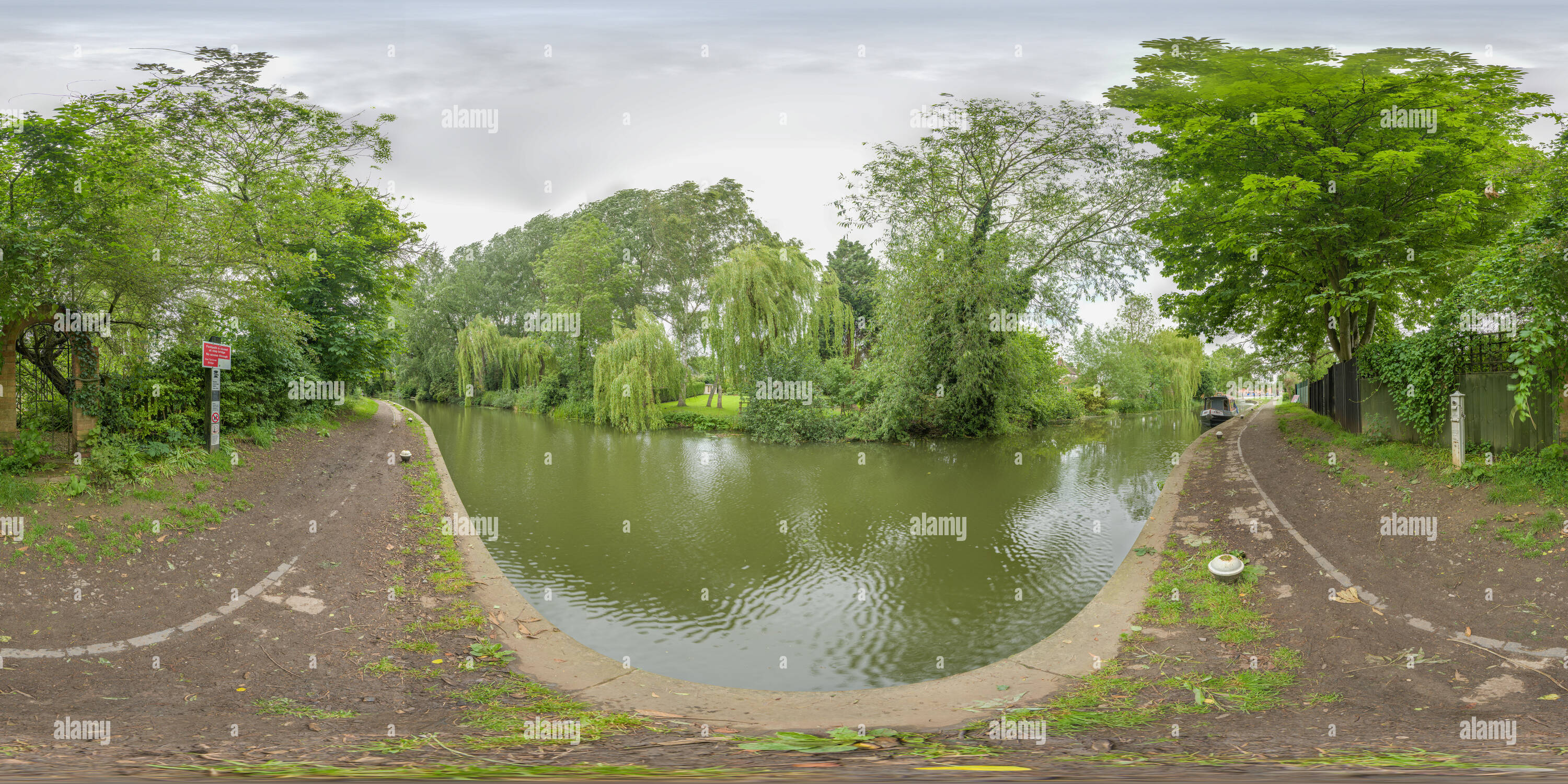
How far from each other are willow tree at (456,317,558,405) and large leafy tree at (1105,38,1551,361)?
107 ft

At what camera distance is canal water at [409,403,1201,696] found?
675 cm

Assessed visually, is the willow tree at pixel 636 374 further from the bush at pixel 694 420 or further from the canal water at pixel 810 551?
the canal water at pixel 810 551

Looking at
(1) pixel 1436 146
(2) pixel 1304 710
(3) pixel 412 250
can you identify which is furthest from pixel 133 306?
(1) pixel 1436 146

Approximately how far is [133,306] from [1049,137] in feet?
80.3

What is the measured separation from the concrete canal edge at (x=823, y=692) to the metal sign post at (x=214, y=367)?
7.96 m

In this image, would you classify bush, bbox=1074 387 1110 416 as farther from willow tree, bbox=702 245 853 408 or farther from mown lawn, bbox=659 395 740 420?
willow tree, bbox=702 245 853 408

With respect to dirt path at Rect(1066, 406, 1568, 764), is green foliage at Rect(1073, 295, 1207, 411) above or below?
above

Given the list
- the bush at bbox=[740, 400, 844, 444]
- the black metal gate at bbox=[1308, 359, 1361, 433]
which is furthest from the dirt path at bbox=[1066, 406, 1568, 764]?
the bush at bbox=[740, 400, 844, 444]

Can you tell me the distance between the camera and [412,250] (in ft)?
75.0

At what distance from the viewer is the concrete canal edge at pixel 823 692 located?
16.7 ft

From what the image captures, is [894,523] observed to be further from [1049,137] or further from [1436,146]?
[1049,137]

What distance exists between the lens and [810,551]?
10227 mm

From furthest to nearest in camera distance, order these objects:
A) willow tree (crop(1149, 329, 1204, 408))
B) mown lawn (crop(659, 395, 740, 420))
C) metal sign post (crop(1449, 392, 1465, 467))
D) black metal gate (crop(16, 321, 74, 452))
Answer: willow tree (crop(1149, 329, 1204, 408)) → mown lawn (crop(659, 395, 740, 420)) → black metal gate (crop(16, 321, 74, 452)) → metal sign post (crop(1449, 392, 1465, 467))

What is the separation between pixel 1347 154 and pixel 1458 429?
242 inches
